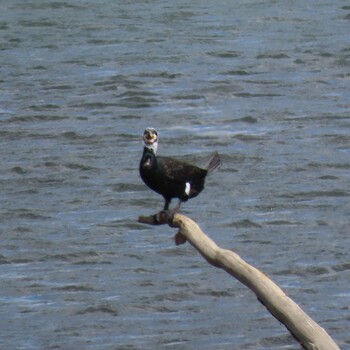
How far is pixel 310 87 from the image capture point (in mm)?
16891

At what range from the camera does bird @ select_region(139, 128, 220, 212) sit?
738 cm

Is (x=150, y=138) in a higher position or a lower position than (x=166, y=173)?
higher

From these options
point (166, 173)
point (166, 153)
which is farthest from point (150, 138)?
point (166, 153)

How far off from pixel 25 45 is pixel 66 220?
696 centimetres

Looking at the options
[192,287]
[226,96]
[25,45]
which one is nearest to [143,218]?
[192,287]

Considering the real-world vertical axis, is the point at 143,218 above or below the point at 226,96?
above

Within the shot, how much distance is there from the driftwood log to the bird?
2.23ft

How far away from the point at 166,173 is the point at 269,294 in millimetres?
1544

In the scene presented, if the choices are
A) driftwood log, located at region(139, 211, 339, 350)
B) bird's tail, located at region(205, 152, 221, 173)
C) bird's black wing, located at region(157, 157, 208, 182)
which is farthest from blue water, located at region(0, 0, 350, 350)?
driftwood log, located at region(139, 211, 339, 350)

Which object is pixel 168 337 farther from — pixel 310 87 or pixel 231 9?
pixel 231 9

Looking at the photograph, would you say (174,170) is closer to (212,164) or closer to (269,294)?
(212,164)

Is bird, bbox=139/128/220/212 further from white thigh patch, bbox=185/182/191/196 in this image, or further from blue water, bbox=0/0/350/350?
blue water, bbox=0/0/350/350

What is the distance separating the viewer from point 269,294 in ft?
20.0

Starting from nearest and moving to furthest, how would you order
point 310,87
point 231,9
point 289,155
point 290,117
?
1. point 289,155
2. point 290,117
3. point 310,87
4. point 231,9
